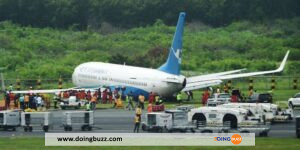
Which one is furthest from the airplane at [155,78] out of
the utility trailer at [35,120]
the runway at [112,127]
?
the utility trailer at [35,120]

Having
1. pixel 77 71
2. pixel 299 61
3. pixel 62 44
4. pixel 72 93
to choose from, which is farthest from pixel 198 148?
pixel 62 44

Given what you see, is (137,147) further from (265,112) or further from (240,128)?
(265,112)

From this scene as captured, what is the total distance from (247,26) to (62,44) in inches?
983

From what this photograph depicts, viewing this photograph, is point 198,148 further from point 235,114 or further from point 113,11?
point 113,11

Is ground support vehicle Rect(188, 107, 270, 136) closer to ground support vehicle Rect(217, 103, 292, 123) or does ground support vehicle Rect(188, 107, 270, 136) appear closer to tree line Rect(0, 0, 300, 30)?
ground support vehicle Rect(217, 103, 292, 123)

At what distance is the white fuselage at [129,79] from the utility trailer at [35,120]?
24.3m

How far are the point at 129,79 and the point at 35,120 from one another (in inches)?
1075

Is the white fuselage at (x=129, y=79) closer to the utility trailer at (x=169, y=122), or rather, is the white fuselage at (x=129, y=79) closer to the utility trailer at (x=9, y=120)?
the utility trailer at (x=9, y=120)

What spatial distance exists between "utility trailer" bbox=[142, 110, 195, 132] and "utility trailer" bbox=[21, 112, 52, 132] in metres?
6.11

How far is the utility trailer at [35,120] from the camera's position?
194 feet

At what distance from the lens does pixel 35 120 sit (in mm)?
59656

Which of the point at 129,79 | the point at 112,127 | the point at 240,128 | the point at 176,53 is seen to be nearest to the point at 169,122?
the point at 240,128

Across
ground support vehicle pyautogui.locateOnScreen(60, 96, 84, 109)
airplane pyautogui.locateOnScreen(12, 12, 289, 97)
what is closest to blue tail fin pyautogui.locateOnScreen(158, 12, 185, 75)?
airplane pyautogui.locateOnScreen(12, 12, 289, 97)

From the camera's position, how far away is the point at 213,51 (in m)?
128
